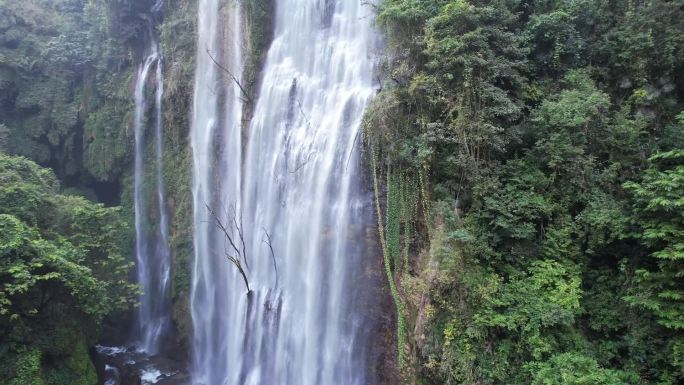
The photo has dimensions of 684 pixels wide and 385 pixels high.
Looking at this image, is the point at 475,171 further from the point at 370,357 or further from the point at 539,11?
the point at 370,357

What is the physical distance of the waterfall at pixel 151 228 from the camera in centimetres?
1875

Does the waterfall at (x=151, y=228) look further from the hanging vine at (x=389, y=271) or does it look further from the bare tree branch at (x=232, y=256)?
the hanging vine at (x=389, y=271)

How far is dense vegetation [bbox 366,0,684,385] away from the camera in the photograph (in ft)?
24.7

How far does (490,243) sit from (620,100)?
409 cm

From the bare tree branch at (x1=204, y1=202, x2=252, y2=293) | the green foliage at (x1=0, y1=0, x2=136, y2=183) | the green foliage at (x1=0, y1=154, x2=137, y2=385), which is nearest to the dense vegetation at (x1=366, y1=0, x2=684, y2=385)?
the bare tree branch at (x1=204, y1=202, x2=252, y2=293)

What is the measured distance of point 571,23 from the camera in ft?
32.0

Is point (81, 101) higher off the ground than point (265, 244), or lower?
higher

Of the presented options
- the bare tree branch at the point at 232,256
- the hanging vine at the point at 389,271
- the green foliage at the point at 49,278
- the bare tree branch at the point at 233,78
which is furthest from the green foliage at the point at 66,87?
the hanging vine at the point at 389,271

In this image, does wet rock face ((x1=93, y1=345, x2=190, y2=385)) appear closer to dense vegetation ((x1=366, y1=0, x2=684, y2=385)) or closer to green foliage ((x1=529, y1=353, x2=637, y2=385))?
dense vegetation ((x1=366, y1=0, x2=684, y2=385))

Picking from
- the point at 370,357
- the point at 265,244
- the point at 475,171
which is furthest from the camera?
the point at 265,244

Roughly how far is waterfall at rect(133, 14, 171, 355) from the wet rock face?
2.52 ft

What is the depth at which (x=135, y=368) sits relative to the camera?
16547mm

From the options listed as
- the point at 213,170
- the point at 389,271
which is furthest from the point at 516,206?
the point at 213,170

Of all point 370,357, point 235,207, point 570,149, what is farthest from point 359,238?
point 235,207
